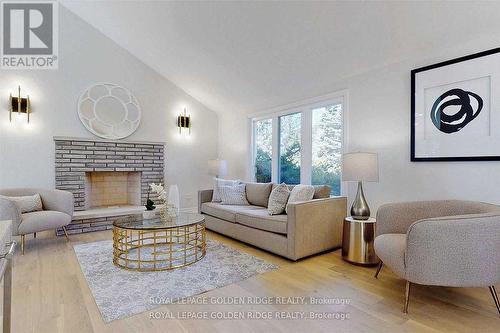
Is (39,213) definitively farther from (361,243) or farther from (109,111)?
(361,243)

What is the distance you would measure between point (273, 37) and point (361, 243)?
8.47 ft

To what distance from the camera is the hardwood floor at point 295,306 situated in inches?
70.4

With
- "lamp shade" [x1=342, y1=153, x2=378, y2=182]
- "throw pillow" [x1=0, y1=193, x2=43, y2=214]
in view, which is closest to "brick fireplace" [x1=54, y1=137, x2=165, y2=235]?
"throw pillow" [x1=0, y1=193, x2=43, y2=214]

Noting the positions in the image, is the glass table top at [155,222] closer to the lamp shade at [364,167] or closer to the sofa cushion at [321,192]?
the sofa cushion at [321,192]

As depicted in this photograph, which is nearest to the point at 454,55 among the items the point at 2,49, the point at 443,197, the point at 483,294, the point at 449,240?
the point at 443,197

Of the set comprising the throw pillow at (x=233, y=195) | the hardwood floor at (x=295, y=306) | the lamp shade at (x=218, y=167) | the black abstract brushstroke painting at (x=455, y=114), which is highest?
the black abstract brushstroke painting at (x=455, y=114)

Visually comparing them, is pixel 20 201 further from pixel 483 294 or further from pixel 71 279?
pixel 483 294

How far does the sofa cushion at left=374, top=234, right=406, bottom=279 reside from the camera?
2002 millimetres

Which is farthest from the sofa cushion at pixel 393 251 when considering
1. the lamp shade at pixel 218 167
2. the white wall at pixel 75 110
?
the white wall at pixel 75 110

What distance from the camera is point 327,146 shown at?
12.8 feet

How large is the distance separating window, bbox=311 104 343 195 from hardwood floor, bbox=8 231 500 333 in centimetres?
127

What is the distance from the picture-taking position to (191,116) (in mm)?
5637

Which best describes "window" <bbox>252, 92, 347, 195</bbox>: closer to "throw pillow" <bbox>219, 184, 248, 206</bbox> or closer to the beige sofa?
the beige sofa

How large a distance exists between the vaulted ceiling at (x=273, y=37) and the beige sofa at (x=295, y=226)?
165 centimetres
